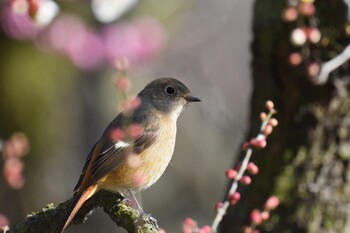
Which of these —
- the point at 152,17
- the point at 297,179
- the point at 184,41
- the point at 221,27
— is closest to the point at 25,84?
the point at 152,17

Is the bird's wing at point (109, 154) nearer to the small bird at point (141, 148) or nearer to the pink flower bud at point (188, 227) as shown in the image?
the small bird at point (141, 148)

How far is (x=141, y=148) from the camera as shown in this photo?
5.02 metres

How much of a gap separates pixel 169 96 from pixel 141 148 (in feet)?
1.93

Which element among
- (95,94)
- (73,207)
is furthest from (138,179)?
(95,94)

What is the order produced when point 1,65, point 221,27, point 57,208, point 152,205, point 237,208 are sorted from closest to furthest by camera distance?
point 57,208 → point 237,208 → point 1,65 → point 152,205 → point 221,27

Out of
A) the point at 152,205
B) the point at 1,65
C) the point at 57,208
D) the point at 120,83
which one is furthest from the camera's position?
the point at 152,205

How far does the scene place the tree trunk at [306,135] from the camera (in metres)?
5.09

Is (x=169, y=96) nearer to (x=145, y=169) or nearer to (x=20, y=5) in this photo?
(x=145, y=169)

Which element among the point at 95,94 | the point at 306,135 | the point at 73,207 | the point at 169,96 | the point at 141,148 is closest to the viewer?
the point at 73,207

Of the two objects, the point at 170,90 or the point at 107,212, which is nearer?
the point at 107,212

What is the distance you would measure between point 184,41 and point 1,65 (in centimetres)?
308

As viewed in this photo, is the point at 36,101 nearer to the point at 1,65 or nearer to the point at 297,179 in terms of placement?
the point at 1,65

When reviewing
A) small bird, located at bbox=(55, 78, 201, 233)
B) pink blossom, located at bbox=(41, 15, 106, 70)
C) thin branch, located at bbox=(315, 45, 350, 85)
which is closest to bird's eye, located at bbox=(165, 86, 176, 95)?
small bird, located at bbox=(55, 78, 201, 233)

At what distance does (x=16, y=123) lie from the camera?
10242 millimetres
